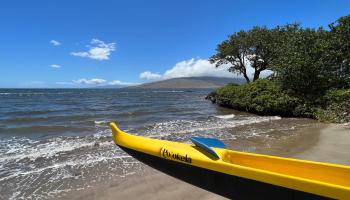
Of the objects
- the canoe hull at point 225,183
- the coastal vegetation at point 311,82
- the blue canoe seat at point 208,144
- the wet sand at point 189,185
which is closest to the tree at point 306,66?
the coastal vegetation at point 311,82

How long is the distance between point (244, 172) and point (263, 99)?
18.5m

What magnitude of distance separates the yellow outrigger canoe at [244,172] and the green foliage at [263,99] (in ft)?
53.8

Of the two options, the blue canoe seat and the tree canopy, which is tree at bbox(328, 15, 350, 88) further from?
the blue canoe seat

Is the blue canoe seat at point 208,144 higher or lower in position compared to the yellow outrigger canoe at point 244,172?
higher

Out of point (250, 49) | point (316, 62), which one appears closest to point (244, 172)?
point (316, 62)

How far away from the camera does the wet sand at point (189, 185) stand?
5.67 m

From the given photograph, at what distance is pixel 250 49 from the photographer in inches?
1341

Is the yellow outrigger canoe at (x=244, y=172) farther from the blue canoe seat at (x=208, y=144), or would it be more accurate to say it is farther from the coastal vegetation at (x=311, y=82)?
the coastal vegetation at (x=311, y=82)

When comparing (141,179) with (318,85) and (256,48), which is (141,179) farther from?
(256,48)

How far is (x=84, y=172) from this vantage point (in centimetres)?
743

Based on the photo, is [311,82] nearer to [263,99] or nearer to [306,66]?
[306,66]

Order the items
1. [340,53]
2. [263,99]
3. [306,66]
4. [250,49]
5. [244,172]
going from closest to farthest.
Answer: [244,172], [340,53], [306,66], [263,99], [250,49]

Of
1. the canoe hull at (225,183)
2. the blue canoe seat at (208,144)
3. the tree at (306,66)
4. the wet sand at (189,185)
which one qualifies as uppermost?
the tree at (306,66)

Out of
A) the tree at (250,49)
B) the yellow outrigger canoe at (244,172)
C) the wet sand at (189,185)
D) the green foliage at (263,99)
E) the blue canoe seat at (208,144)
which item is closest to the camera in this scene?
the yellow outrigger canoe at (244,172)
